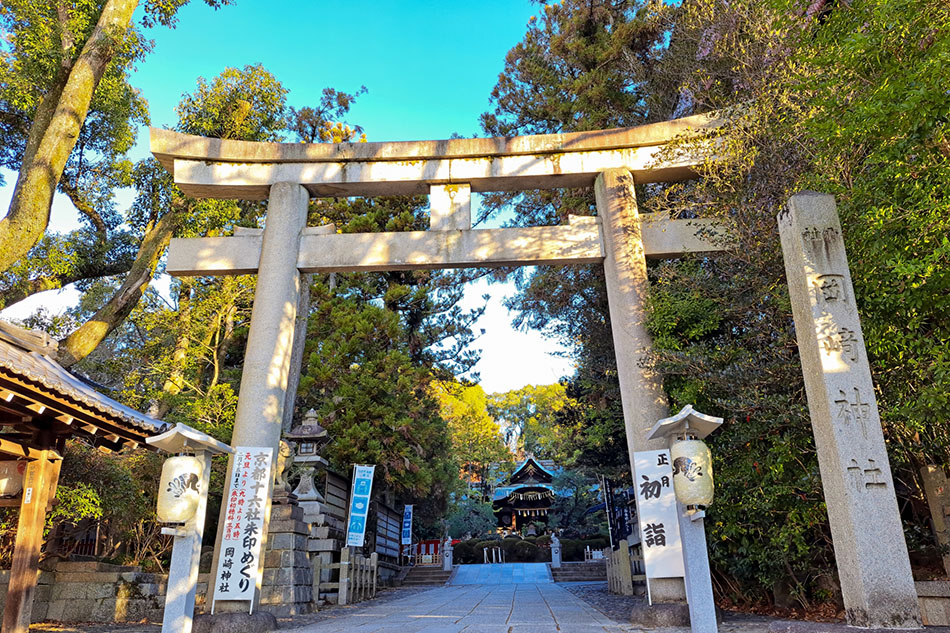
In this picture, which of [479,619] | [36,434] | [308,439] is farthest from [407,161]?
[308,439]

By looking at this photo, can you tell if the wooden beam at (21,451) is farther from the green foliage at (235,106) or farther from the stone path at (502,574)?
the stone path at (502,574)

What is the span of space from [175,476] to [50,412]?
78.5 inches

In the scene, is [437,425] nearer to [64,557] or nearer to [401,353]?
[401,353]

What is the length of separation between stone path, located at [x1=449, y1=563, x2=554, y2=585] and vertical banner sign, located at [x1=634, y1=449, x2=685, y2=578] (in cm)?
1258

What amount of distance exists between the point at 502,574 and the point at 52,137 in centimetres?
1847

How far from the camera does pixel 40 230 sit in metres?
8.98

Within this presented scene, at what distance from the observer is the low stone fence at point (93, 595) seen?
300 inches

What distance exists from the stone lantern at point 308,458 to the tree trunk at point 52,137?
5803 mm

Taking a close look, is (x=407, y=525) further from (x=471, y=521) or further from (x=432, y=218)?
(x=432, y=218)

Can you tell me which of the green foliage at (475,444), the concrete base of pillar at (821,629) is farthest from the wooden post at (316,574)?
the green foliage at (475,444)

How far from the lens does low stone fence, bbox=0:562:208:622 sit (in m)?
7.61

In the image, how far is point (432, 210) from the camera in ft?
27.0

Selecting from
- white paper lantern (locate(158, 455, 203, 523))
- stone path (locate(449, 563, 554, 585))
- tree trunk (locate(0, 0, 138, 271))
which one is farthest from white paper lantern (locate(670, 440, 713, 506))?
stone path (locate(449, 563, 554, 585))

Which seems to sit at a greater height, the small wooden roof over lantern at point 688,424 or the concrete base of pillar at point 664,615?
the small wooden roof over lantern at point 688,424
